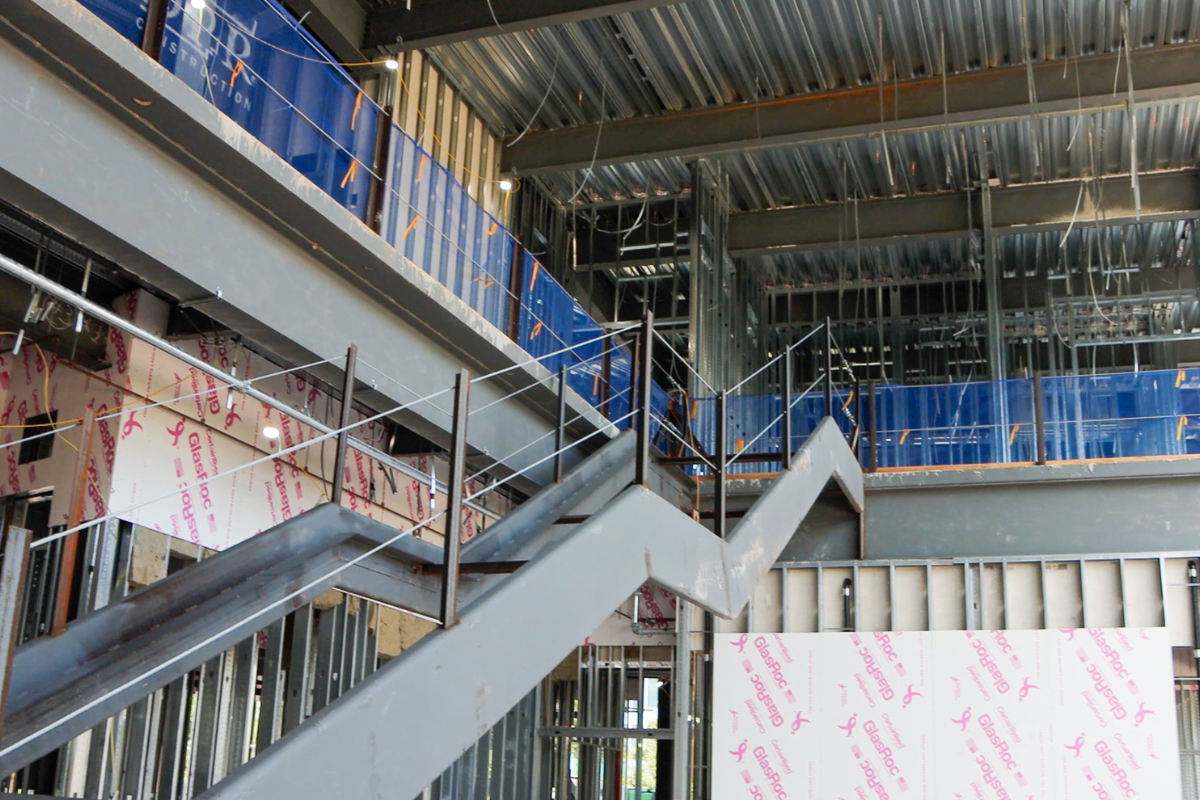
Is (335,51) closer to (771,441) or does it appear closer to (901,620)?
(771,441)

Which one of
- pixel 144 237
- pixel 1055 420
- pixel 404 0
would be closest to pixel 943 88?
pixel 1055 420

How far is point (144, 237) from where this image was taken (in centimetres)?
666

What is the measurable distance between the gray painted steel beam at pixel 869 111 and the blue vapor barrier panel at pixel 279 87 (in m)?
7.34

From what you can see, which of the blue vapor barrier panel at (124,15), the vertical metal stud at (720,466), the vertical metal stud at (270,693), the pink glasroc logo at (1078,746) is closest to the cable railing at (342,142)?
the blue vapor barrier panel at (124,15)

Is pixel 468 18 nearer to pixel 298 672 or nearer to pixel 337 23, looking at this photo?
pixel 337 23

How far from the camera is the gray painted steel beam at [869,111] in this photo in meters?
13.8

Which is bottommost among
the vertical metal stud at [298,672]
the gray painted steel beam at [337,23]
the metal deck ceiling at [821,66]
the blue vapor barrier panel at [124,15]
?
the vertical metal stud at [298,672]

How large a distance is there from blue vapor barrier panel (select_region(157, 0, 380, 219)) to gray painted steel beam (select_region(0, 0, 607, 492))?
487 millimetres

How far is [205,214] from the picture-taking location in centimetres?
720

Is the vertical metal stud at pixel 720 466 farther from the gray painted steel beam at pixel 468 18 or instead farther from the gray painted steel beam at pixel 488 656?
the gray painted steel beam at pixel 468 18

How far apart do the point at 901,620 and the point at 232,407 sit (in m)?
7.65

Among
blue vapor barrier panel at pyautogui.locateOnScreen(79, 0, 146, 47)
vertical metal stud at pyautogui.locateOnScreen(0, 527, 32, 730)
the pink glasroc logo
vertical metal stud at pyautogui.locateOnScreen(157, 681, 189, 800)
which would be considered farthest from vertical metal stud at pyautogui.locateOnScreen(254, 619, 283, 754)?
the pink glasroc logo

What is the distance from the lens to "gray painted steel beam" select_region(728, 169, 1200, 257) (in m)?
17.6

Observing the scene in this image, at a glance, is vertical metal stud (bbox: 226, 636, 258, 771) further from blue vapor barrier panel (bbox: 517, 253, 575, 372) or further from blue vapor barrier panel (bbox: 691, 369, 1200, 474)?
blue vapor barrier panel (bbox: 691, 369, 1200, 474)
